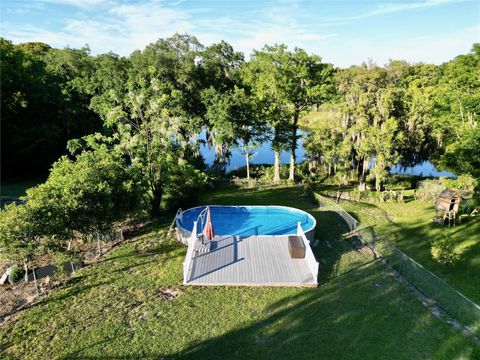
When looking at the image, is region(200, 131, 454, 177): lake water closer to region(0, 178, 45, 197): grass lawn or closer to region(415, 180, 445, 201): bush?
region(415, 180, 445, 201): bush

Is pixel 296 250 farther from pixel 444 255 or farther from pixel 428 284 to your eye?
pixel 444 255

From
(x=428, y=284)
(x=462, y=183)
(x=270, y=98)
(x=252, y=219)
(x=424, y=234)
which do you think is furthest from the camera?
(x=270, y=98)

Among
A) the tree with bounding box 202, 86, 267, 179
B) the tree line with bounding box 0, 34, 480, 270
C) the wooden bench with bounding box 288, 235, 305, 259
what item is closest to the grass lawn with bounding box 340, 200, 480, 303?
the tree line with bounding box 0, 34, 480, 270

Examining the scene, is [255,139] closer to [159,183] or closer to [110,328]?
[159,183]

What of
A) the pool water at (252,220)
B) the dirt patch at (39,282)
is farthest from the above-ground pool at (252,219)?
the dirt patch at (39,282)

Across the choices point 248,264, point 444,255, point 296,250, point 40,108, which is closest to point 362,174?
point 444,255

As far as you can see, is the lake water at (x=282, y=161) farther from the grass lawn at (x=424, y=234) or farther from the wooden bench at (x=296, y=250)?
the wooden bench at (x=296, y=250)
